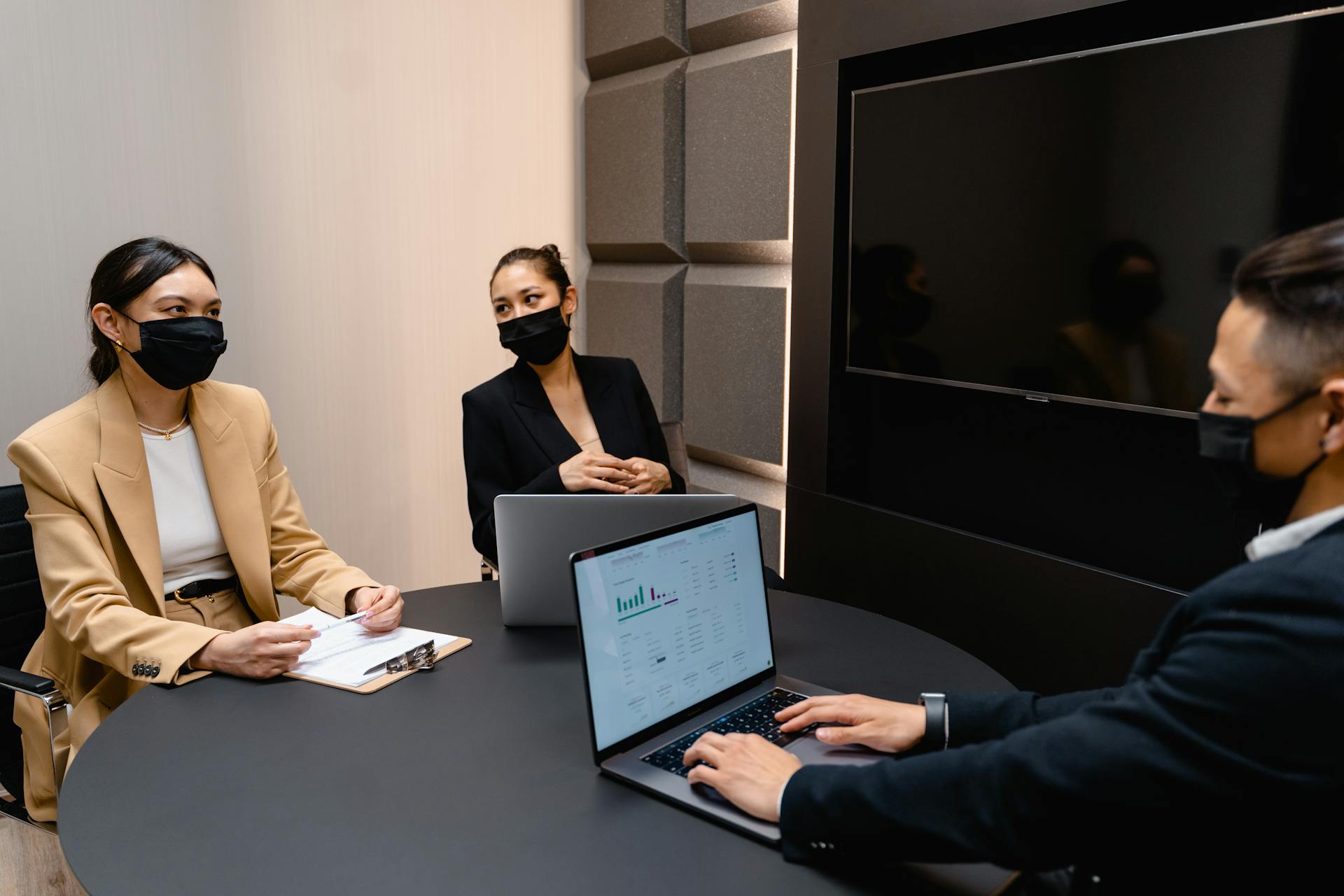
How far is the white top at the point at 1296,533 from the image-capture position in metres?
0.85

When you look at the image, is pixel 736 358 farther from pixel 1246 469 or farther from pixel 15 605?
pixel 1246 469

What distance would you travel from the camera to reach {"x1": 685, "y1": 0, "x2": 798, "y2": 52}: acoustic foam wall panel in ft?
9.70

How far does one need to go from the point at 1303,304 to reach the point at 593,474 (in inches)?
59.1

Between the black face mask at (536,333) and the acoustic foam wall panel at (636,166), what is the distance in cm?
109

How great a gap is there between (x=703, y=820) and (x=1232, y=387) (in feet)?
2.28

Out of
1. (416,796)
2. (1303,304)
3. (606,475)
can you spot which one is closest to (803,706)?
(416,796)

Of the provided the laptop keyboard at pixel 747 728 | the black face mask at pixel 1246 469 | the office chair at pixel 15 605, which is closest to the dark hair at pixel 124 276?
the office chair at pixel 15 605

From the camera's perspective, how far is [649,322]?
3.56 metres

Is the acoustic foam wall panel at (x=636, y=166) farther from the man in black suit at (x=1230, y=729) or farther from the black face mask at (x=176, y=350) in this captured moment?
the man in black suit at (x=1230, y=729)

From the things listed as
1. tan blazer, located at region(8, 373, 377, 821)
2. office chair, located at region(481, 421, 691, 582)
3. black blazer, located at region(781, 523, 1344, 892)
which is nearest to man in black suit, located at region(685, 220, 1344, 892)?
black blazer, located at region(781, 523, 1344, 892)

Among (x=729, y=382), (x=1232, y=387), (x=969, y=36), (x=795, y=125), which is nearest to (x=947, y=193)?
(x=969, y=36)

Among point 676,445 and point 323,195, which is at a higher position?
point 323,195

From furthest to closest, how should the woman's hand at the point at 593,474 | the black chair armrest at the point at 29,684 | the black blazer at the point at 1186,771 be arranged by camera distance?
the woman's hand at the point at 593,474, the black chair armrest at the point at 29,684, the black blazer at the point at 1186,771

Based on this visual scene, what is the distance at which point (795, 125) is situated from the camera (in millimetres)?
2949
